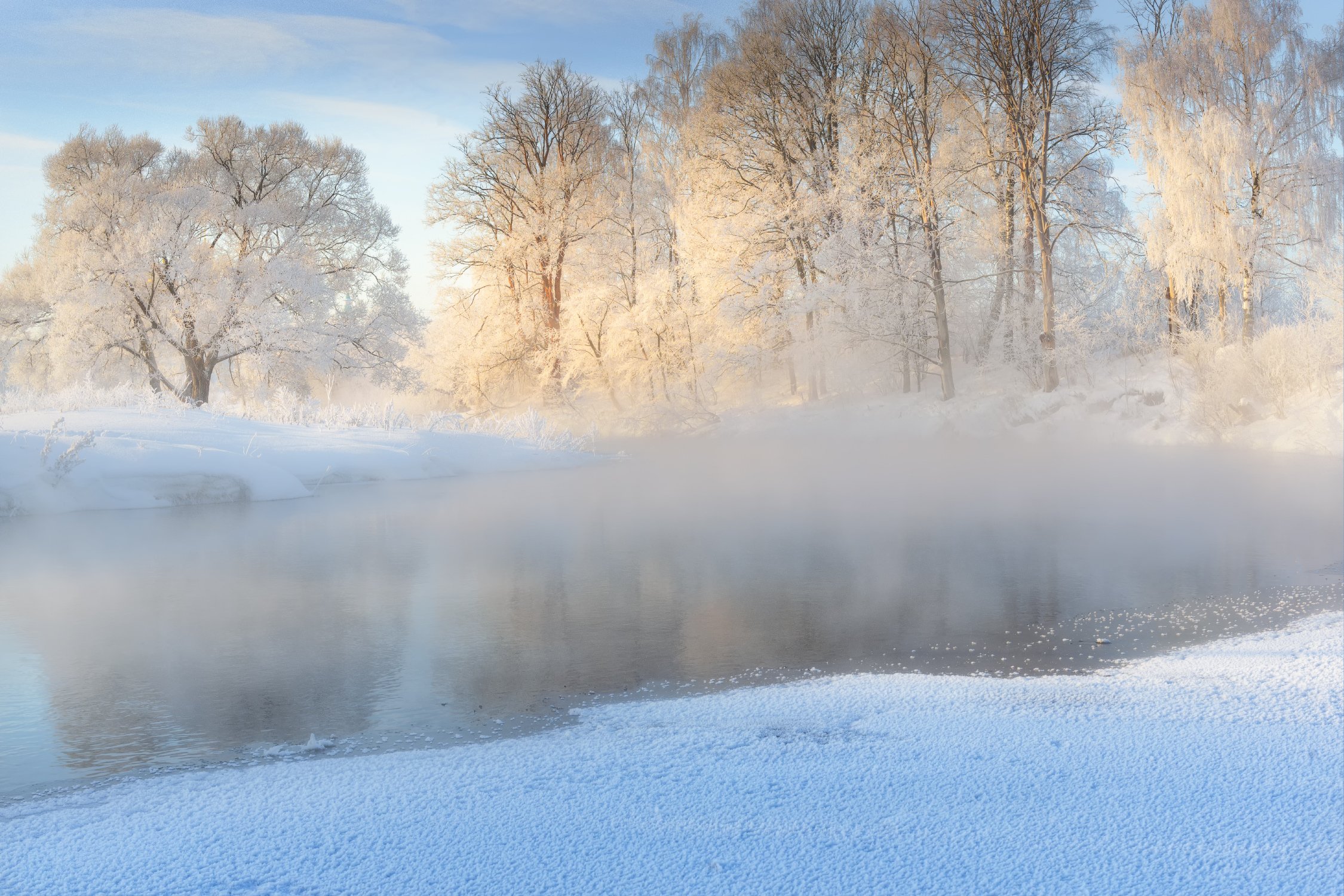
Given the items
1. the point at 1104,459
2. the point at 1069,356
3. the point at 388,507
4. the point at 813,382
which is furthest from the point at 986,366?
the point at 388,507

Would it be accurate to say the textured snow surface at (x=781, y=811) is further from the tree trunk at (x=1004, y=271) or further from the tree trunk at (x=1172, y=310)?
the tree trunk at (x=1004, y=271)

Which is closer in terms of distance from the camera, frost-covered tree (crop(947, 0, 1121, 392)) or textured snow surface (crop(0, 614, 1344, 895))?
textured snow surface (crop(0, 614, 1344, 895))

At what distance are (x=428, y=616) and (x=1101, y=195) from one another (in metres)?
25.0

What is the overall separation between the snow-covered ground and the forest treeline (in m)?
0.87

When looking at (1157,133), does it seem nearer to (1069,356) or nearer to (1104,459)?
(1069,356)

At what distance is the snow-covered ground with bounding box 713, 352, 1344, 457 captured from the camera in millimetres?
17156

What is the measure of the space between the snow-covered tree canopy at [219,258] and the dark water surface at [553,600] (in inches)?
429

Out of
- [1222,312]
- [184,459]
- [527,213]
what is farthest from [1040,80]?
[184,459]

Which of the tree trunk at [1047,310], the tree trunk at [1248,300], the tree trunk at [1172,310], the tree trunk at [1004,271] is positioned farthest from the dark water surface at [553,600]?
the tree trunk at [1004,271]

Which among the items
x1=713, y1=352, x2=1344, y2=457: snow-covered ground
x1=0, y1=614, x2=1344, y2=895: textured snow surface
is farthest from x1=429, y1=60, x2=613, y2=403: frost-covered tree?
x1=0, y1=614, x2=1344, y2=895: textured snow surface

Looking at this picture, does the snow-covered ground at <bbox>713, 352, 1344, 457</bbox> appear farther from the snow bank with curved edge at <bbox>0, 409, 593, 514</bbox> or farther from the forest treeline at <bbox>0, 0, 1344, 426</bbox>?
the snow bank with curved edge at <bbox>0, 409, 593, 514</bbox>

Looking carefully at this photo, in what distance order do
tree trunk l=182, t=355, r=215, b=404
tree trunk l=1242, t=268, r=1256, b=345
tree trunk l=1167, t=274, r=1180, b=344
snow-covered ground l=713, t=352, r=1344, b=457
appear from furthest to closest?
tree trunk l=182, t=355, r=215, b=404, tree trunk l=1167, t=274, r=1180, b=344, tree trunk l=1242, t=268, r=1256, b=345, snow-covered ground l=713, t=352, r=1344, b=457

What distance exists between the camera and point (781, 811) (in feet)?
9.45

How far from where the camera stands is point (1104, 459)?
17094mm
